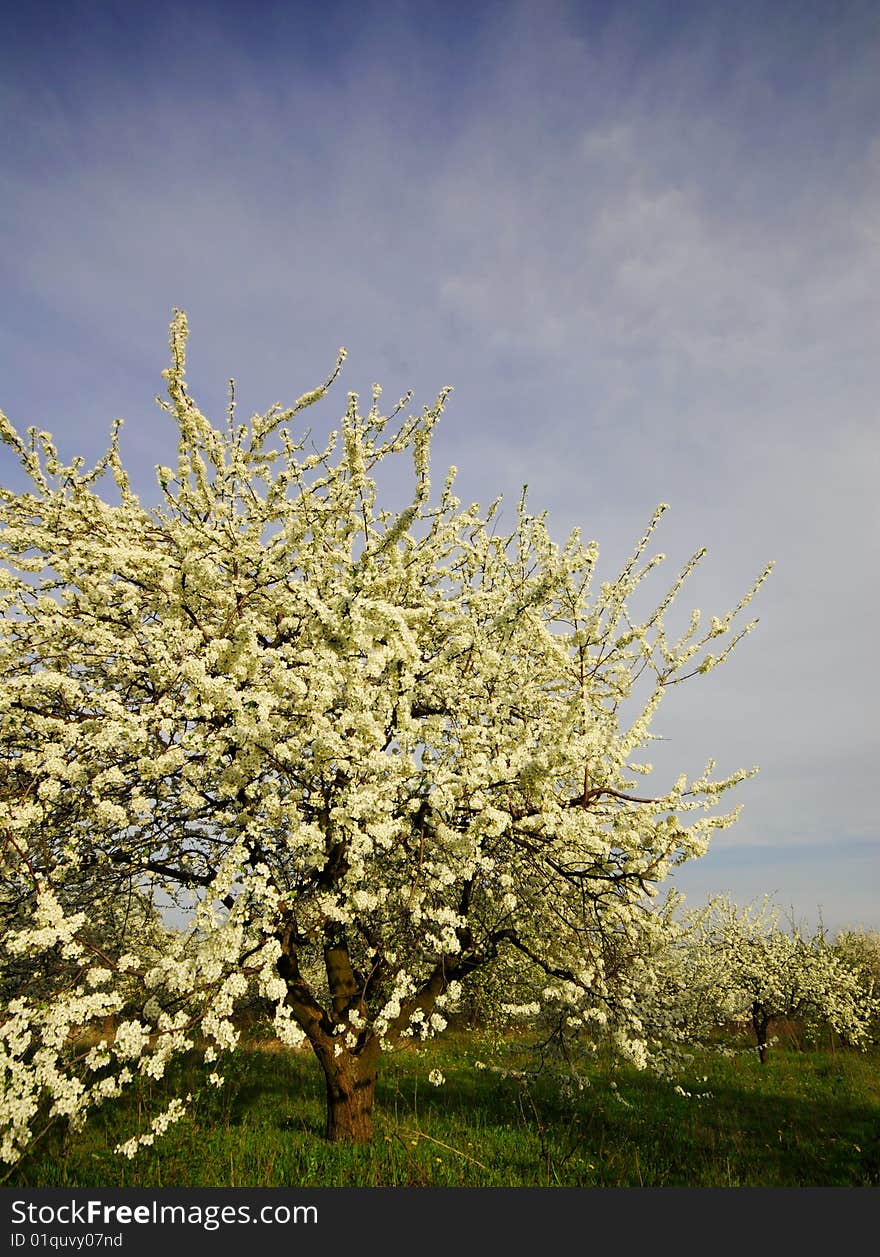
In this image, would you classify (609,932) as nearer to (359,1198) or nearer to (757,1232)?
(757,1232)

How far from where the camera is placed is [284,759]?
7.10 metres

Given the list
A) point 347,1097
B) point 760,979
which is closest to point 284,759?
point 347,1097

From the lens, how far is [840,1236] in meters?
6.48

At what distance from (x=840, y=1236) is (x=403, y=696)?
23.8 ft

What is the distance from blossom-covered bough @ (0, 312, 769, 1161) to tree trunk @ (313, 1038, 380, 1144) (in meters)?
0.04

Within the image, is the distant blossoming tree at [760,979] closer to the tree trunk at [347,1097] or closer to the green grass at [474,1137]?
the green grass at [474,1137]

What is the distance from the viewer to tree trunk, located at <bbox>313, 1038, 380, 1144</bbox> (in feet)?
29.2

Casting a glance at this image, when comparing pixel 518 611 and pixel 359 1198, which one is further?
pixel 518 611

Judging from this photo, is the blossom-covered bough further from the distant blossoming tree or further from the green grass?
the distant blossoming tree

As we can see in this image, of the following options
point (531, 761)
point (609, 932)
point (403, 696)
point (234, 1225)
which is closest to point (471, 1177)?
point (234, 1225)

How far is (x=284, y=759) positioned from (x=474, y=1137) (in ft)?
24.1

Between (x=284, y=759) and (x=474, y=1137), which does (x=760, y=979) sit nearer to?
(x=474, y=1137)

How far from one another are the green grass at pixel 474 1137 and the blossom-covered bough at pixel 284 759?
0.99 m

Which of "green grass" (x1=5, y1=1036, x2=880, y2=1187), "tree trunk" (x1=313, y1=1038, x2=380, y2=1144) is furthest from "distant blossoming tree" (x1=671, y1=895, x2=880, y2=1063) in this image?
"tree trunk" (x1=313, y1=1038, x2=380, y2=1144)
